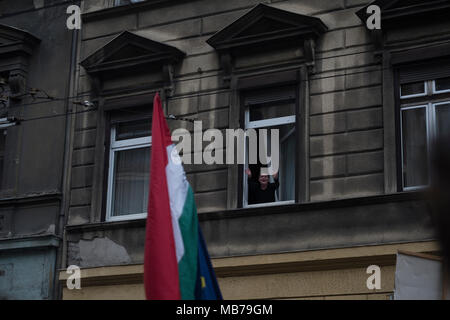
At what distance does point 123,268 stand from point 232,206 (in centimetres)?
186

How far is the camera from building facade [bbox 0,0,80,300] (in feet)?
39.5

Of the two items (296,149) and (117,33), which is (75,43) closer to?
(117,33)

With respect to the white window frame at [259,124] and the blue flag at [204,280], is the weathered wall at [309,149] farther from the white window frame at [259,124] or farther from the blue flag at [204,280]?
the blue flag at [204,280]

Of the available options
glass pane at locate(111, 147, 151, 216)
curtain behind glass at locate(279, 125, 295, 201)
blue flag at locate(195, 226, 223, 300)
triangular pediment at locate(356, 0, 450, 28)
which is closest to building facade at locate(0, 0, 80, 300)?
glass pane at locate(111, 147, 151, 216)

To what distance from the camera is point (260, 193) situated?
10977mm

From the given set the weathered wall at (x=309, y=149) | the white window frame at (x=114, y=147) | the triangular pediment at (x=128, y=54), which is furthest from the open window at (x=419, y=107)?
the white window frame at (x=114, y=147)

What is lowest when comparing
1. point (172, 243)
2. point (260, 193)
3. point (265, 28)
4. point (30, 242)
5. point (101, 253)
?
point (172, 243)

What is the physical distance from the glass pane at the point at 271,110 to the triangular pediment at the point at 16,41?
445cm

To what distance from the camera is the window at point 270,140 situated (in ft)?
35.9

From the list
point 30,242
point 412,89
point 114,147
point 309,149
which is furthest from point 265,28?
point 30,242

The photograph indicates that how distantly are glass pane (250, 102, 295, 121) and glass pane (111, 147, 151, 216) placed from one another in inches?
75.8

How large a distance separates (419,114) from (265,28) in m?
2.62

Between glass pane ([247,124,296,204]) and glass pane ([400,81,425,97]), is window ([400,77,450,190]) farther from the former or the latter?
glass pane ([247,124,296,204])

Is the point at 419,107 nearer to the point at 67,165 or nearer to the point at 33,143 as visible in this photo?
the point at 67,165
